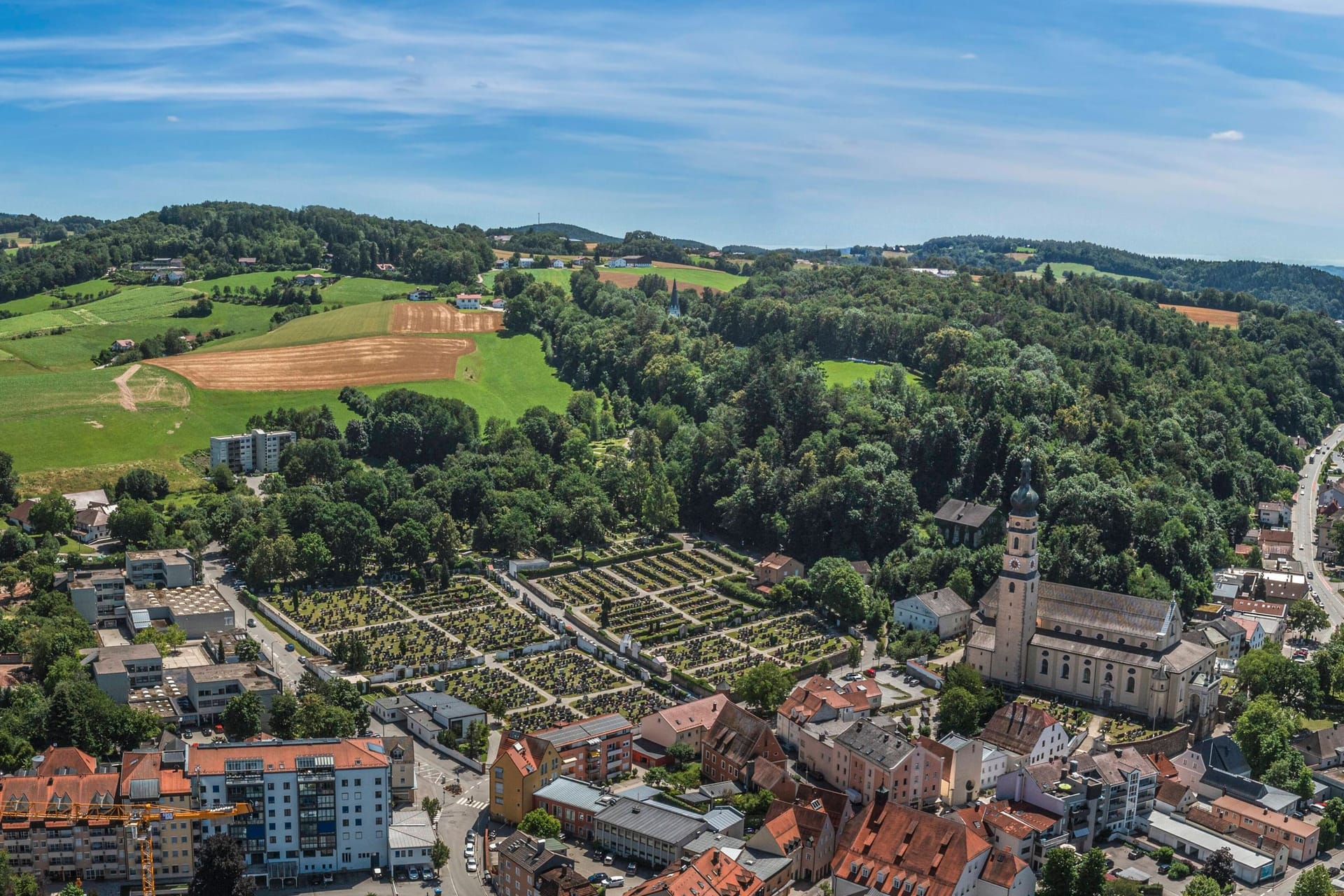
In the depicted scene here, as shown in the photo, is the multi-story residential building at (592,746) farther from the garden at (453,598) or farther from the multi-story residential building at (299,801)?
the garden at (453,598)

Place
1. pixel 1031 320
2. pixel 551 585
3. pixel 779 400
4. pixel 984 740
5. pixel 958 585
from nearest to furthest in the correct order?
pixel 984 740
pixel 958 585
pixel 551 585
pixel 779 400
pixel 1031 320

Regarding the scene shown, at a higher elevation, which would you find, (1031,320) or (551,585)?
(1031,320)

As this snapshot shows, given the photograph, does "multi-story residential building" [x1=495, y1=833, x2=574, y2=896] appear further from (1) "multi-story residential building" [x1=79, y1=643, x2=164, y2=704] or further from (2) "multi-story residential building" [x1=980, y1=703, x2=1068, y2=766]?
(1) "multi-story residential building" [x1=79, y1=643, x2=164, y2=704]

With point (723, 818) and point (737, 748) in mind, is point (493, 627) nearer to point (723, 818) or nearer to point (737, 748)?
point (737, 748)

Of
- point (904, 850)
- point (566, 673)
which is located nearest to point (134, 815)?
point (566, 673)

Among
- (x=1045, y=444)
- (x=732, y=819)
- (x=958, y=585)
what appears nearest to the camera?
(x=732, y=819)

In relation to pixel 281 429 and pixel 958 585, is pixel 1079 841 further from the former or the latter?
pixel 281 429

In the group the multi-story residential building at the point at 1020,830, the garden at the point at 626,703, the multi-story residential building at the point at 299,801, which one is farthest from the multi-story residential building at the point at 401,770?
the multi-story residential building at the point at 1020,830

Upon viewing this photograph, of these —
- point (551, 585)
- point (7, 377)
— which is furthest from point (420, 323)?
point (551, 585)
